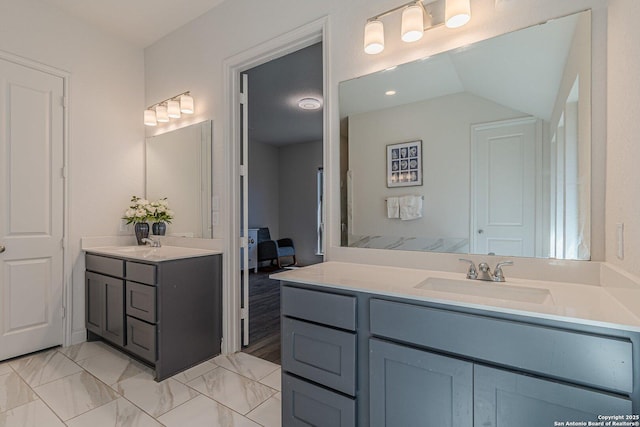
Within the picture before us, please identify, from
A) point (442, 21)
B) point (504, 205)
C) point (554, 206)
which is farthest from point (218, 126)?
point (554, 206)

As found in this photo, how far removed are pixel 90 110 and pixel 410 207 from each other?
9.52ft

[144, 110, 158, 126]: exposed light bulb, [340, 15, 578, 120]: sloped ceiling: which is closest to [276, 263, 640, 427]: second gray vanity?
[340, 15, 578, 120]: sloped ceiling

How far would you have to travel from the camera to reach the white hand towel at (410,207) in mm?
1639

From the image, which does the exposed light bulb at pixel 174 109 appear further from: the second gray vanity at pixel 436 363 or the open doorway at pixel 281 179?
the second gray vanity at pixel 436 363

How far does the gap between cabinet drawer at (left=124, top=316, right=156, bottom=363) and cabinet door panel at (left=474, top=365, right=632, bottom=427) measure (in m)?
1.94

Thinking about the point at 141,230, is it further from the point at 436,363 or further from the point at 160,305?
the point at 436,363

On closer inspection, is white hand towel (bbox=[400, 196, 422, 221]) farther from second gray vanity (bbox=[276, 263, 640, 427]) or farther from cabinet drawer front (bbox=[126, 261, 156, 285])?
cabinet drawer front (bbox=[126, 261, 156, 285])

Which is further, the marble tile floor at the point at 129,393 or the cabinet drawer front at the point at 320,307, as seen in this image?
the marble tile floor at the point at 129,393

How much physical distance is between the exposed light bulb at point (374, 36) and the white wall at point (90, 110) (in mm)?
2537

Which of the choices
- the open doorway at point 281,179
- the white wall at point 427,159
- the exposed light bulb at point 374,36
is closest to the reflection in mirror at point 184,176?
the open doorway at point 281,179

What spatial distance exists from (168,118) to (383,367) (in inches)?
110

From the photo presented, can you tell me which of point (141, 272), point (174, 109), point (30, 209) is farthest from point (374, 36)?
point (30, 209)

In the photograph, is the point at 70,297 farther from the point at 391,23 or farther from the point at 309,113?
the point at 309,113

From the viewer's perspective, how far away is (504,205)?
139 cm
